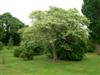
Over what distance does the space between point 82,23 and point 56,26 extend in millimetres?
3703

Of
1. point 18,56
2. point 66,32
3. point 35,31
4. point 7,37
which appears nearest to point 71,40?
point 66,32

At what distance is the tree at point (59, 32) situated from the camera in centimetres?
3634

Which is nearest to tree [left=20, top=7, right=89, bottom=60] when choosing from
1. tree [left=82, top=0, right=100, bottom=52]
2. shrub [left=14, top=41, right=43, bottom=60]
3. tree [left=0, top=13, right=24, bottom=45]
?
shrub [left=14, top=41, right=43, bottom=60]

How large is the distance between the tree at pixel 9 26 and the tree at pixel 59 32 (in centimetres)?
3735

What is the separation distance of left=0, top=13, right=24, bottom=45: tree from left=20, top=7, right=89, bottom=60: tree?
37.3m

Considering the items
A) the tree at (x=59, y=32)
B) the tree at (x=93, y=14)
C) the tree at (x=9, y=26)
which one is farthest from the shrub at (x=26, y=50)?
the tree at (x=9, y=26)

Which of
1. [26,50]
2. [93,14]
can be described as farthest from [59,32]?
[93,14]

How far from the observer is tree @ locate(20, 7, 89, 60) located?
1431 inches

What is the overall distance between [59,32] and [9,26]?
42.6 m

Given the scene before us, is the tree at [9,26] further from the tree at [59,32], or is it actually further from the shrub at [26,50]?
the tree at [59,32]

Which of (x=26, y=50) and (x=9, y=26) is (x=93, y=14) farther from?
(x=9, y=26)

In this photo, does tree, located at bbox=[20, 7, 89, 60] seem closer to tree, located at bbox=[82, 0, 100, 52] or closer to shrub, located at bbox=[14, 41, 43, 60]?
shrub, located at bbox=[14, 41, 43, 60]

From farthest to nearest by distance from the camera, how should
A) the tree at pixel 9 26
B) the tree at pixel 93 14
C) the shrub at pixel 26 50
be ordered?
1. the tree at pixel 9 26
2. the tree at pixel 93 14
3. the shrub at pixel 26 50

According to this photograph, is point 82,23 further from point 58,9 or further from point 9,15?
point 9,15
